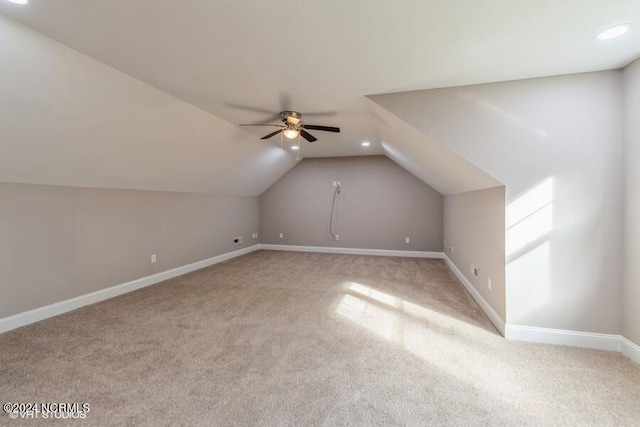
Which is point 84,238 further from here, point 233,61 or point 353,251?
point 353,251

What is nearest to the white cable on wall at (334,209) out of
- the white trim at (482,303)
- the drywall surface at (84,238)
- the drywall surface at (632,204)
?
the white trim at (482,303)

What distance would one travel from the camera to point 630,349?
2.12 meters

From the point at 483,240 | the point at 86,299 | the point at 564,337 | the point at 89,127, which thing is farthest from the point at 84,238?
the point at 564,337

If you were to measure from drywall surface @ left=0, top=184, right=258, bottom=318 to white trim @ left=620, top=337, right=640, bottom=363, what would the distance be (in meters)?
5.53

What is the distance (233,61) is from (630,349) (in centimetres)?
402

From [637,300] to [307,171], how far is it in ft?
18.7

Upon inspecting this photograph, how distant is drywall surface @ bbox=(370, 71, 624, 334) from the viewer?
7.30 feet

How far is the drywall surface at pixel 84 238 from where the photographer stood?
2650mm

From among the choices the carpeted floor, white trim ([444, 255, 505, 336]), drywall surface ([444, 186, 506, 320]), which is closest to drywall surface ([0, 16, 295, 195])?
the carpeted floor

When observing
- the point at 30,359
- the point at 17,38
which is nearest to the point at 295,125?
the point at 17,38

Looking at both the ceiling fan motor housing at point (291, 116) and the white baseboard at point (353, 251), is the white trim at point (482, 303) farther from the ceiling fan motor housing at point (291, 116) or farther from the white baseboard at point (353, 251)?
the ceiling fan motor housing at point (291, 116)

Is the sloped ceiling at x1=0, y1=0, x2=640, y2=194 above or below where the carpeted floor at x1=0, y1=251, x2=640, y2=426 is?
above

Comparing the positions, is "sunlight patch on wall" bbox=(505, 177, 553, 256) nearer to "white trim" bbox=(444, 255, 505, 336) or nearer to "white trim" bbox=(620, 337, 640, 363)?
"white trim" bbox=(444, 255, 505, 336)

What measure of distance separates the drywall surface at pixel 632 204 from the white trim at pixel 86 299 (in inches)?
217
